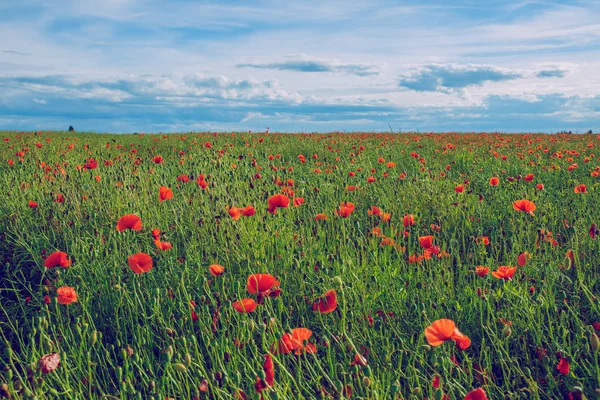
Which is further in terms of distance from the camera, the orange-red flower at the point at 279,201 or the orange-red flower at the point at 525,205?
the orange-red flower at the point at 525,205

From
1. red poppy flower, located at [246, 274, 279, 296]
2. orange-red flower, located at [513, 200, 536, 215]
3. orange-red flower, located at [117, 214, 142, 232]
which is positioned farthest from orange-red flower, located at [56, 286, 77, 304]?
orange-red flower, located at [513, 200, 536, 215]

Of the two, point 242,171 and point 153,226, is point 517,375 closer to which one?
point 153,226

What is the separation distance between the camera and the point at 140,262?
218cm

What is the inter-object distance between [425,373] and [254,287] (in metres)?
0.85

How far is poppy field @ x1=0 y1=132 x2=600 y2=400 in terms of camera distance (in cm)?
189

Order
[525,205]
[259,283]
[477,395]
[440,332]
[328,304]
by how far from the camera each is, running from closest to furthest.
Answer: [477,395], [440,332], [259,283], [328,304], [525,205]

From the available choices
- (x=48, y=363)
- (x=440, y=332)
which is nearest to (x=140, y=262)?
(x=48, y=363)

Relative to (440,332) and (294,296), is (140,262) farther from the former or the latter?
(440,332)

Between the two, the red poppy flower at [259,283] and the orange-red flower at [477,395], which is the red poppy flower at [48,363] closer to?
the red poppy flower at [259,283]

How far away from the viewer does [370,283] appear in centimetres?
262

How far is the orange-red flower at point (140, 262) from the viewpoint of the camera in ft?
6.91

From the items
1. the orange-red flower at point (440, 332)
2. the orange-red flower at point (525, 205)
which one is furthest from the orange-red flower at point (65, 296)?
the orange-red flower at point (525, 205)

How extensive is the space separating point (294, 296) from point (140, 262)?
80 cm

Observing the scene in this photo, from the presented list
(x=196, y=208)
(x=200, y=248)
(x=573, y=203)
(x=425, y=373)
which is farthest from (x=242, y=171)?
(x=425, y=373)
